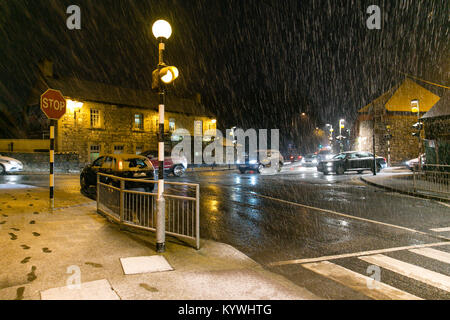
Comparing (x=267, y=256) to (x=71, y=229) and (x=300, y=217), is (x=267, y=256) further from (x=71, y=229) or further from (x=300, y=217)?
(x=71, y=229)


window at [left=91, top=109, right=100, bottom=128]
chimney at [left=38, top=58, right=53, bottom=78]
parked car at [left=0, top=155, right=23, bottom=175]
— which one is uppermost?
chimney at [left=38, top=58, right=53, bottom=78]

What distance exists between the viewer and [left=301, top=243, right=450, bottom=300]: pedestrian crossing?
3.94 meters

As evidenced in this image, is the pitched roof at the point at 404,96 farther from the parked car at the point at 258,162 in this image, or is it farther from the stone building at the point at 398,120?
the parked car at the point at 258,162

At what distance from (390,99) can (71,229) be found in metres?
40.6

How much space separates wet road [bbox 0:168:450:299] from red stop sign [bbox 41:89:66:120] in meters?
4.90

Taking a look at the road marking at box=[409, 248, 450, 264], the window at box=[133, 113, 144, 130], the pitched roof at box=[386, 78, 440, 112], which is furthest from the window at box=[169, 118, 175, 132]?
the road marking at box=[409, 248, 450, 264]

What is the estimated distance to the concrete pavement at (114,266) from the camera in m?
3.78

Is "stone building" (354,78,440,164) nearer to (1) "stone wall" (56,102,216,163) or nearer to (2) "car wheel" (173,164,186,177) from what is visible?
(1) "stone wall" (56,102,216,163)

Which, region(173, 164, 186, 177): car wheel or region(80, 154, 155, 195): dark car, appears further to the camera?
region(173, 164, 186, 177): car wheel

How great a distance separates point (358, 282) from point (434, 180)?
10.8m

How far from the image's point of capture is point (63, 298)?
11.6ft

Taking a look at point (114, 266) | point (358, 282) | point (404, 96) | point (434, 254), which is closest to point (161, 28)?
point (114, 266)

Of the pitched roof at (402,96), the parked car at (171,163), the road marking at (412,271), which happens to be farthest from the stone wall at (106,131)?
the road marking at (412,271)

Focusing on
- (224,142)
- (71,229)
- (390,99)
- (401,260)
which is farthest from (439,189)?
(224,142)
